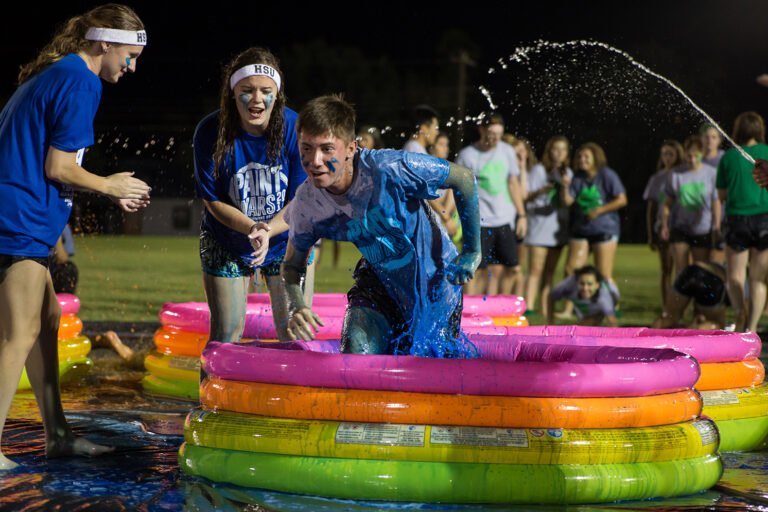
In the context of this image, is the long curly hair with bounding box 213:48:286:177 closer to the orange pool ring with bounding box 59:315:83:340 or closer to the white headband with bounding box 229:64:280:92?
the white headband with bounding box 229:64:280:92

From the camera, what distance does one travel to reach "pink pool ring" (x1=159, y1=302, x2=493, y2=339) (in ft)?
21.5

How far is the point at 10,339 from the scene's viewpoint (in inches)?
175

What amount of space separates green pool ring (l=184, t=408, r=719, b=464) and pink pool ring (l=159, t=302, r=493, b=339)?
7.44 feet

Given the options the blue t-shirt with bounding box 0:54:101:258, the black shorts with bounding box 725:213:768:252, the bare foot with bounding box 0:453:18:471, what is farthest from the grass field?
the bare foot with bounding box 0:453:18:471

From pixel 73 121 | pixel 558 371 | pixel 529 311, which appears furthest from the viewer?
pixel 529 311

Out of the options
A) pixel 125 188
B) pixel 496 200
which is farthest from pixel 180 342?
pixel 496 200

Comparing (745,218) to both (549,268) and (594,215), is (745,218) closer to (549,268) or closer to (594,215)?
(594,215)

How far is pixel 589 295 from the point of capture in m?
9.83

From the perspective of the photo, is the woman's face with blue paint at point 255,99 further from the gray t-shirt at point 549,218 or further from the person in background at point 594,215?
the gray t-shirt at point 549,218

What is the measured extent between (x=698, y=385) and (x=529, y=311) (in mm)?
6219

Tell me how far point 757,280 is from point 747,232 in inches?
16.2

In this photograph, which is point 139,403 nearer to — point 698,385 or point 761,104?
point 698,385

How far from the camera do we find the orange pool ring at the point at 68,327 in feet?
23.4

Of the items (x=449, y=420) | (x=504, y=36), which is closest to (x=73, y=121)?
(x=449, y=420)
